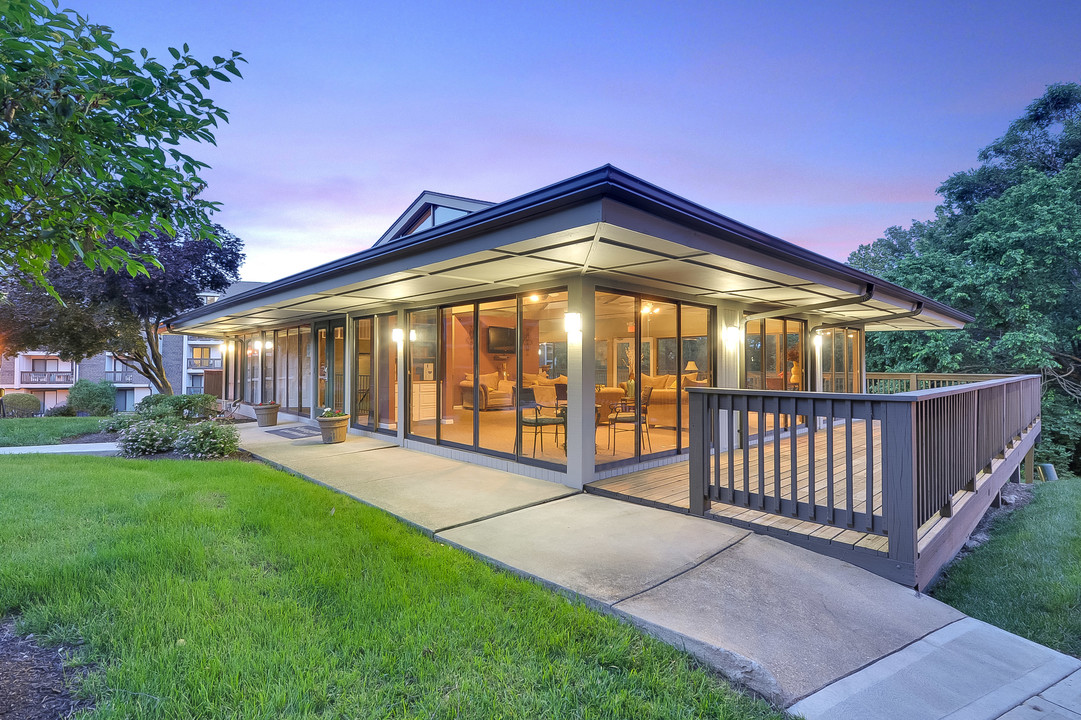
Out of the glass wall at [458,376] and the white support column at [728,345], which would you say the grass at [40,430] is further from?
the white support column at [728,345]

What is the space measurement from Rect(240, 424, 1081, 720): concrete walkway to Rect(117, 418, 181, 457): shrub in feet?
Answer: 15.3

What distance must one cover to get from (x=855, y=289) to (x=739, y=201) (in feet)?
45.0

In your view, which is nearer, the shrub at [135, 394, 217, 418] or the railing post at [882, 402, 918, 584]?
the railing post at [882, 402, 918, 584]

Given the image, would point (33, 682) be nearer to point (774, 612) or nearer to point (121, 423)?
point (774, 612)

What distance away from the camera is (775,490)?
4.02m

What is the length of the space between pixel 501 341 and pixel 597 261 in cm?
217

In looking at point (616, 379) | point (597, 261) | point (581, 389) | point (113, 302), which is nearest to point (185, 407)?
point (113, 302)

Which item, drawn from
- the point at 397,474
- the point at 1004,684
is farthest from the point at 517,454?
the point at 1004,684

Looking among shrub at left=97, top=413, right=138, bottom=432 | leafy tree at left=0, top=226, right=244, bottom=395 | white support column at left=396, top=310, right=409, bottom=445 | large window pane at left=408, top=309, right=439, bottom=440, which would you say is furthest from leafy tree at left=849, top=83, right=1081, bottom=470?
leafy tree at left=0, top=226, right=244, bottom=395

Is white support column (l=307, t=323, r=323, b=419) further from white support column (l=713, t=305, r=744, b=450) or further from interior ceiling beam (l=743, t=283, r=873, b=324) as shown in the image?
interior ceiling beam (l=743, t=283, r=873, b=324)

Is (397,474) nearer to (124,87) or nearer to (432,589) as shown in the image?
(432,589)

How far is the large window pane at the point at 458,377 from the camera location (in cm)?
687

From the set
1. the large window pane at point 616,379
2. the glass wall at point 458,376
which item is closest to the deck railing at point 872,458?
the large window pane at point 616,379

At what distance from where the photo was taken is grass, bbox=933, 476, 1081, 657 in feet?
11.7
